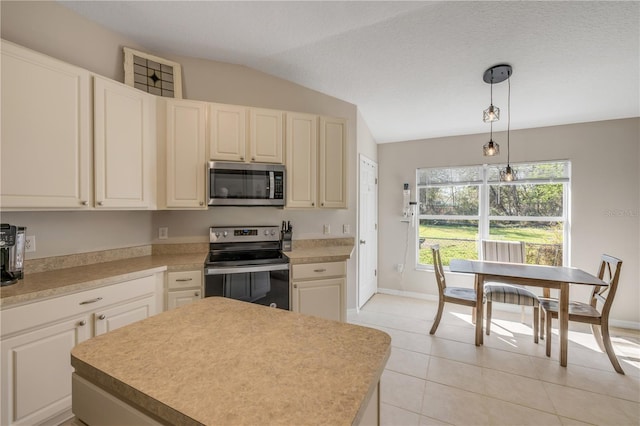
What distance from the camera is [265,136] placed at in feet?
8.66

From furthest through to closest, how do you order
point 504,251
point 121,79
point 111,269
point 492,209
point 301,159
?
point 492,209
point 504,251
point 301,159
point 121,79
point 111,269

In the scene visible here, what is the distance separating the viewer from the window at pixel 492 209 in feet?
11.6

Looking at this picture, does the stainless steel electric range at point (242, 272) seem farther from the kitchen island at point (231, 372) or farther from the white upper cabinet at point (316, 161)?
the kitchen island at point (231, 372)

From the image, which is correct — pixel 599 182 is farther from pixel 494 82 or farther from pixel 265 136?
pixel 265 136

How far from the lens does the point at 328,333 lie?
3.14ft

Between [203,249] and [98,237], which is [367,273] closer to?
[203,249]

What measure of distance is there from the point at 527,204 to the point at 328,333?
393 centimetres

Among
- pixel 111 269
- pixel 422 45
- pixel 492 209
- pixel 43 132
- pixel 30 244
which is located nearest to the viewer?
pixel 43 132

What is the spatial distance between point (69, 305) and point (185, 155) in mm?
1357

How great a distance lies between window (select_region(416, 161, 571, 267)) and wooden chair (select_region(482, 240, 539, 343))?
49 centimetres

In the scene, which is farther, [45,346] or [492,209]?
[492,209]

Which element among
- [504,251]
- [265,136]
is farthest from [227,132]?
[504,251]

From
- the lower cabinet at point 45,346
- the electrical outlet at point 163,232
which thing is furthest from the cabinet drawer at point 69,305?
the electrical outlet at point 163,232

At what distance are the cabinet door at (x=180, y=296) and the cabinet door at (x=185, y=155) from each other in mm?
731
